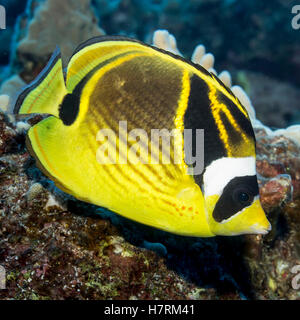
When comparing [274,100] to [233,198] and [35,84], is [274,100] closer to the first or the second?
[233,198]

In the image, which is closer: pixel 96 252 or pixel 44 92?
pixel 44 92

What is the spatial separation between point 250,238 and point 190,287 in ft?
2.00

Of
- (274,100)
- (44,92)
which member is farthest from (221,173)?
(274,100)

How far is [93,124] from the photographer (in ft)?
3.85

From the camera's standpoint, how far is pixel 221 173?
1.15m

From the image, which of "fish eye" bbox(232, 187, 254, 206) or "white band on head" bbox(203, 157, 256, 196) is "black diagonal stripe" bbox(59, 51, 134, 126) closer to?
"white band on head" bbox(203, 157, 256, 196)

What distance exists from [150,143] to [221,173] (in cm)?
29

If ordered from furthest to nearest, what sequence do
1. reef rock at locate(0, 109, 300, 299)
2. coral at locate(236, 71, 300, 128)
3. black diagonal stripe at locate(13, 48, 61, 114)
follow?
coral at locate(236, 71, 300, 128), reef rock at locate(0, 109, 300, 299), black diagonal stripe at locate(13, 48, 61, 114)

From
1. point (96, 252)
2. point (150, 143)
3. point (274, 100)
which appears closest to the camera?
point (150, 143)

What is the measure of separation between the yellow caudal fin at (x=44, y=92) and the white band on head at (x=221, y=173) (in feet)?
2.13

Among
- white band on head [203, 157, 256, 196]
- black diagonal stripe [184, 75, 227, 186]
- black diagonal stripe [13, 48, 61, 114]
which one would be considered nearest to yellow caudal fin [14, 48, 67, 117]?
black diagonal stripe [13, 48, 61, 114]

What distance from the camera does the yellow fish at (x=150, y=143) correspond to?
1.13m

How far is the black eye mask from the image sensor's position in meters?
1.14
